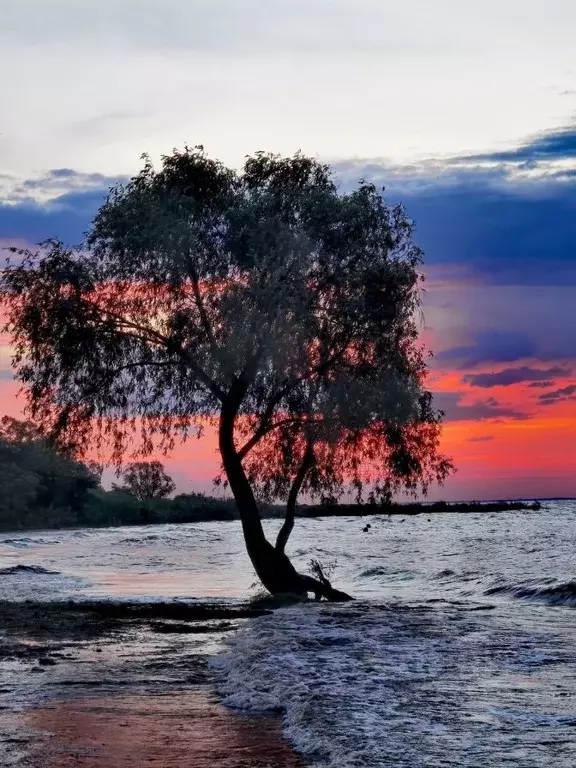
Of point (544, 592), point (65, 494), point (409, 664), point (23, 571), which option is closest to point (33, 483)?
point (65, 494)

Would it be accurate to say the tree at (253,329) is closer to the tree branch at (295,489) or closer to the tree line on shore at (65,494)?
the tree branch at (295,489)

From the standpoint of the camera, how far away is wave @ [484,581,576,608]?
28969mm

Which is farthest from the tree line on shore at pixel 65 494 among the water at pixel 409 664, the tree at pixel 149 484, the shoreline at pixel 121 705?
the shoreline at pixel 121 705

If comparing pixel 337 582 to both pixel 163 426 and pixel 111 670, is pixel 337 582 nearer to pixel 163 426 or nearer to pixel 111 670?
pixel 163 426

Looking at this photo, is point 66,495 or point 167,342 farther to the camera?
point 66,495

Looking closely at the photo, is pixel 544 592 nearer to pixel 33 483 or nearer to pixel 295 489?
pixel 295 489

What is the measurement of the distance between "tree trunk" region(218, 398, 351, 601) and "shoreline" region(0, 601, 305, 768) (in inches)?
277

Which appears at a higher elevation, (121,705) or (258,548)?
(258,548)

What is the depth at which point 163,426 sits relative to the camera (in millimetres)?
27875

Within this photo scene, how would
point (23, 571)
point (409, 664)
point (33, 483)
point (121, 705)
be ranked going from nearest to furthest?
point (121, 705), point (409, 664), point (23, 571), point (33, 483)

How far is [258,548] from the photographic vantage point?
2819 cm

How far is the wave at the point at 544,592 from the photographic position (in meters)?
29.0

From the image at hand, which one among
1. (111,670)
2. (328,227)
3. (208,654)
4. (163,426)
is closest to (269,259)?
(328,227)

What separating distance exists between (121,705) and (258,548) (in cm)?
1681
